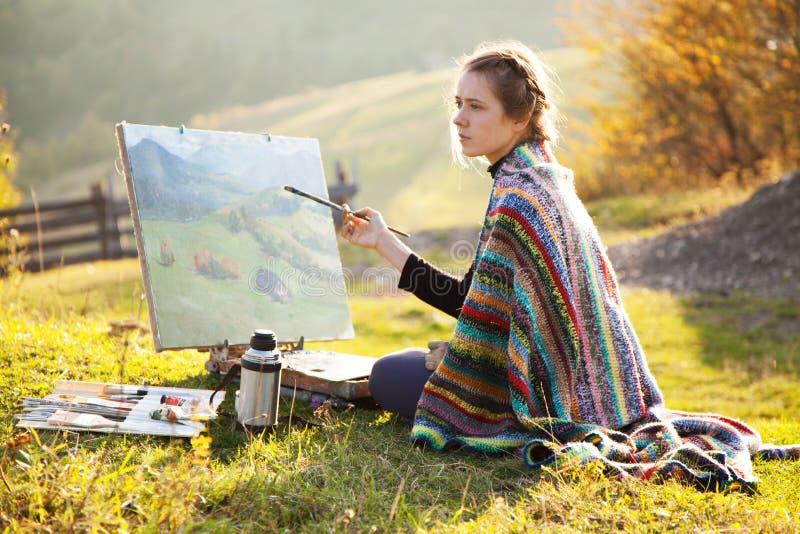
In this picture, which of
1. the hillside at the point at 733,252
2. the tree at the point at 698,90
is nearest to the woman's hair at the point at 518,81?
the hillside at the point at 733,252

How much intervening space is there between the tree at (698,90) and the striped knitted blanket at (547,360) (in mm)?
10299

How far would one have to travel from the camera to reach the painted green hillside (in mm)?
22609

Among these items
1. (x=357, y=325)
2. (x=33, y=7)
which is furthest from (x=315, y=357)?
(x=33, y=7)

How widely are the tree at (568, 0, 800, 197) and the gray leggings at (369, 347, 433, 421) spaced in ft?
34.9

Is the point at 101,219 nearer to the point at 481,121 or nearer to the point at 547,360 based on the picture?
the point at 481,121

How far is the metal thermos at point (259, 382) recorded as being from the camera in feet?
9.53

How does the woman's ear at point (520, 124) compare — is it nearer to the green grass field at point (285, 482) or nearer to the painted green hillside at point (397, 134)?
the green grass field at point (285, 482)

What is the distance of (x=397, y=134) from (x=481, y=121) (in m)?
29.8

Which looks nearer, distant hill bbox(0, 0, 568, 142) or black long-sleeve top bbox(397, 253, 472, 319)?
black long-sleeve top bbox(397, 253, 472, 319)

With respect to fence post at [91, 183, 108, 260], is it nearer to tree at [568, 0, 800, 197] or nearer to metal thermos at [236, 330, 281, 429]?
tree at [568, 0, 800, 197]

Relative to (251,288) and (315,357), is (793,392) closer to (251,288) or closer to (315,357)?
(315,357)

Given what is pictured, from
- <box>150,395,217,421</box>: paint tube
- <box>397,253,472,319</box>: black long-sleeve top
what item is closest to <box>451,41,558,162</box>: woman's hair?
<box>397,253,472,319</box>: black long-sleeve top

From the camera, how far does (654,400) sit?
304 cm

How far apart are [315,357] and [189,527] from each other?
177 cm
